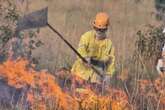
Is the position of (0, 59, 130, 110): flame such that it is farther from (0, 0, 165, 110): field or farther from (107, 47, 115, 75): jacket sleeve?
(107, 47, 115, 75): jacket sleeve

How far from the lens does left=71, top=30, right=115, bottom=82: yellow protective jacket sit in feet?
37.6

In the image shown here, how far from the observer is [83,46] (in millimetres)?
11562

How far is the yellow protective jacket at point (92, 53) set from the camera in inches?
451

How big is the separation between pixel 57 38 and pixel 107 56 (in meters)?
0.55

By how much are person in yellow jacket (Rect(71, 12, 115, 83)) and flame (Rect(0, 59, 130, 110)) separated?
0.17 meters

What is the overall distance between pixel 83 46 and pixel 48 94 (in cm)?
61

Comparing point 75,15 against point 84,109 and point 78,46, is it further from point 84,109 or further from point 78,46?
point 84,109

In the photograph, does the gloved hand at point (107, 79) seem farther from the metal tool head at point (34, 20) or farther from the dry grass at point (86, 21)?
the metal tool head at point (34, 20)

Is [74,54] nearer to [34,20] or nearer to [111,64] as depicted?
[111,64]

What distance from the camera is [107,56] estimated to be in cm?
1155

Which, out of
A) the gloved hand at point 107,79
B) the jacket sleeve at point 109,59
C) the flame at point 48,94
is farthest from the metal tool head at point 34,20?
the gloved hand at point 107,79

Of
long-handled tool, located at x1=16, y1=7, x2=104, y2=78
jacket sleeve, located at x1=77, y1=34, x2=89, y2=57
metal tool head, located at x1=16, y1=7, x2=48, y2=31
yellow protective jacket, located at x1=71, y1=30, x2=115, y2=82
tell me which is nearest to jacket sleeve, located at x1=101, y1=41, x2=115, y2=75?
yellow protective jacket, located at x1=71, y1=30, x2=115, y2=82

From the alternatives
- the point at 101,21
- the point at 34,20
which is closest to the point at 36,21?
the point at 34,20

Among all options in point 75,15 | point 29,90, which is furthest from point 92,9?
point 29,90
